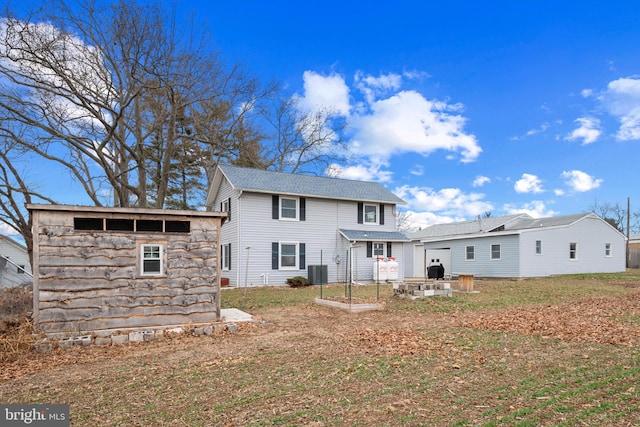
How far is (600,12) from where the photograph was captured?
1205 centimetres

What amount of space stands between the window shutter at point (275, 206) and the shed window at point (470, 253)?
13.9m

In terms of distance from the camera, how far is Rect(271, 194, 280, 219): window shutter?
2022 centimetres

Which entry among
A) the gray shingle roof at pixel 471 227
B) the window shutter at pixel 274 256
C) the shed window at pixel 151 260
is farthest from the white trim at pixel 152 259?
the gray shingle roof at pixel 471 227

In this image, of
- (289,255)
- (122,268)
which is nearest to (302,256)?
(289,255)

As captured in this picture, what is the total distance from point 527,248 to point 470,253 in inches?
147

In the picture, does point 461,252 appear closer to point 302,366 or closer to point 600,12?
point 600,12

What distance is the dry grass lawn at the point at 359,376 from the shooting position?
3.92 meters

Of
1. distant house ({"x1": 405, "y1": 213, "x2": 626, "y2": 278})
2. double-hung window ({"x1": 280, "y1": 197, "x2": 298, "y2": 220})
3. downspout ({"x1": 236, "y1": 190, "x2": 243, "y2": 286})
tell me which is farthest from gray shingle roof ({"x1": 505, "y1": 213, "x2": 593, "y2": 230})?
downspout ({"x1": 236, "y1": 190, "x2": 243, "y2": 286})

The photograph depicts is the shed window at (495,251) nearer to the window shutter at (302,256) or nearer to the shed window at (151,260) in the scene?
the window shutter at (302,256)

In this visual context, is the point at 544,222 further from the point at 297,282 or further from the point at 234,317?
the point at 234,317

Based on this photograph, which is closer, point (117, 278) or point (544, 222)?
point (117, 278)

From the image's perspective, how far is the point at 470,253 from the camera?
26.2 metres

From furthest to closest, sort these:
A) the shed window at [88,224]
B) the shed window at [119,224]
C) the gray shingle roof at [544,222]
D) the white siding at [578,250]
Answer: the gray shingle roof at [544,222] → the white siding at [578,250] → the shed window at [119,224] → the shed window at [88,224]

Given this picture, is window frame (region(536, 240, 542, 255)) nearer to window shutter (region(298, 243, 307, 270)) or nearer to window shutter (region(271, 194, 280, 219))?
window shutter (region(298, 243, 307, 270))
